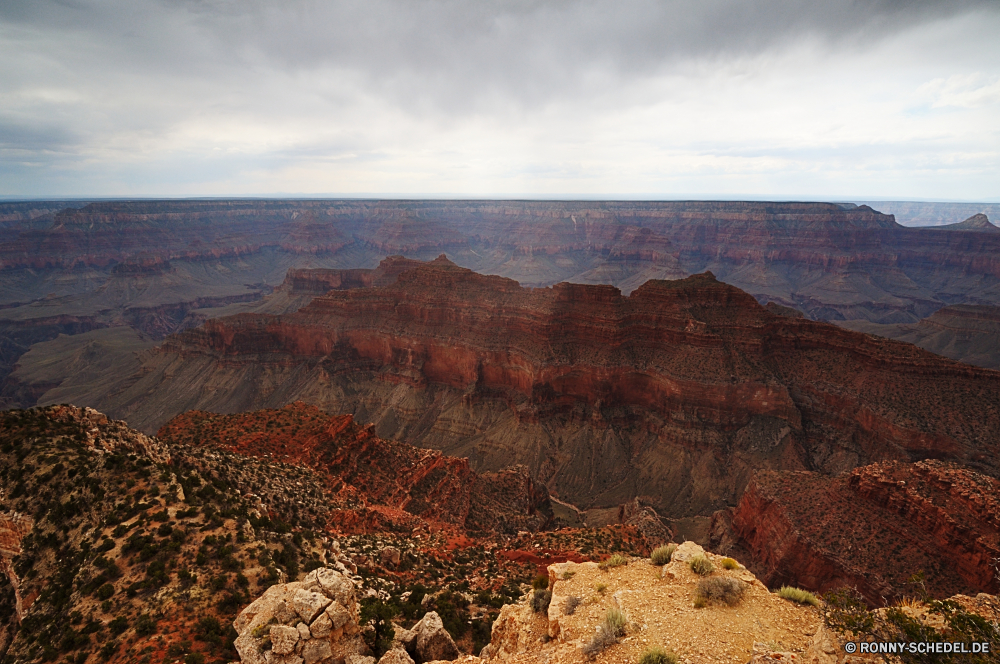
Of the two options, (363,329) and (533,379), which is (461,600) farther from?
(363,329)

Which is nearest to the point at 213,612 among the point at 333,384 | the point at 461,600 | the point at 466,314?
the point at 461,600

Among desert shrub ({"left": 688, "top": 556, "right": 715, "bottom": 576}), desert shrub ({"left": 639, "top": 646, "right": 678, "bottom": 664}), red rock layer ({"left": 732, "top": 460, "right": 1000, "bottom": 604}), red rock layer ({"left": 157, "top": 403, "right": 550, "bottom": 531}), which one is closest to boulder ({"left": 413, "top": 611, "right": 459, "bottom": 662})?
desert shrub ({"left": 639, "top": 646, "right": 678, "bottom": 664})

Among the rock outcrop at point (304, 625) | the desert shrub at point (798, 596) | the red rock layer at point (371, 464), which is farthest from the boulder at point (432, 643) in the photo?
the red rock layer at point (371, 464)

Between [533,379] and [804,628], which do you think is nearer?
[804,628]

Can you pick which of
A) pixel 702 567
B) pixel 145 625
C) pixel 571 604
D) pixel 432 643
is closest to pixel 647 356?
pixel 702 567

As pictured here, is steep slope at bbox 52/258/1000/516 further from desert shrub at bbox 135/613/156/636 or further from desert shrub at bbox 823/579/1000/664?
desert shrub at bbox 135/613/156/636

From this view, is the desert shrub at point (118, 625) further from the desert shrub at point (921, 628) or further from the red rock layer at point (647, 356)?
the red rock layer at point (647, 356)

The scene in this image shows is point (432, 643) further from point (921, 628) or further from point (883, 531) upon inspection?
point (883, 531)
